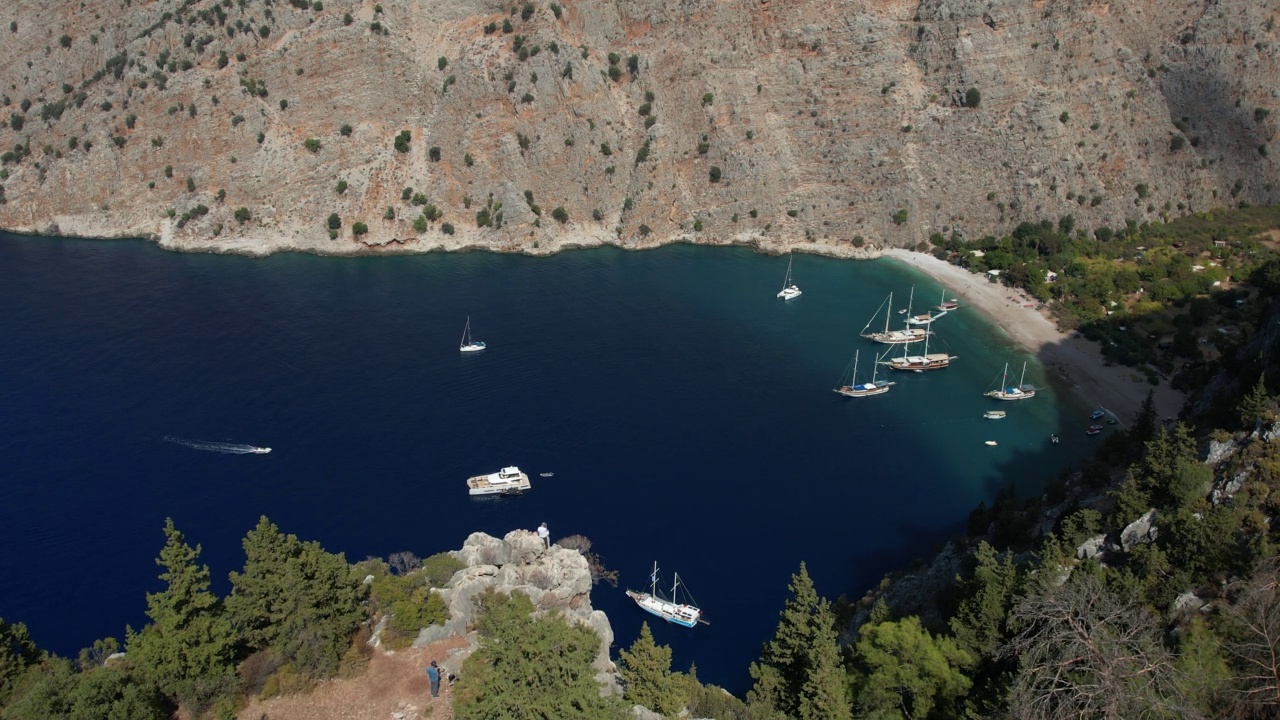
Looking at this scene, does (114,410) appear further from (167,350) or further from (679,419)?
(679,419)

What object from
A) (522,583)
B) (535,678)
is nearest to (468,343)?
(522,583)

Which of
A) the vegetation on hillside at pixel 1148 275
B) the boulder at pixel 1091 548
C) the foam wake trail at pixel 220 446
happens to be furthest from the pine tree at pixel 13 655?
the vegetation on hillside at pixel 1148 275

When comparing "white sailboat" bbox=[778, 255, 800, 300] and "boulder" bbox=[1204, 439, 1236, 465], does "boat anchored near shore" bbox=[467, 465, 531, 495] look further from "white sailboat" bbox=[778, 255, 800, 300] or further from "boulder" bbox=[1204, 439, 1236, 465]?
"white sailboat" bbox=[778, 255, 800, 300]

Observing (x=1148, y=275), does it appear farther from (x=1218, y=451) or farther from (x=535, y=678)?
(x=535, y=678)

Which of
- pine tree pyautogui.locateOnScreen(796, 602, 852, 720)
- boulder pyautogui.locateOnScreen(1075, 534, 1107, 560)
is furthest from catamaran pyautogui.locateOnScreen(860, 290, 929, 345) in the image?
pine tree pyautogui.locateOnScreen(796, 602, 852, 720)

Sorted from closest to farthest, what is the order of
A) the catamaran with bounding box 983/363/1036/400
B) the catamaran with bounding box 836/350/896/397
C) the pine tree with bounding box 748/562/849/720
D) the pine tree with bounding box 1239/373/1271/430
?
the pine tree with bounding box 748/562/849/720 → the pine tree with bounding box 1239/373/1271/430 → the catamaran with bounding box 836/350/896/397 → the catamaran with bounding box 983/363/1036/400

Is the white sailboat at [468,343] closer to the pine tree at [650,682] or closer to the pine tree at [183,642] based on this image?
the pine tree at [183,642]
